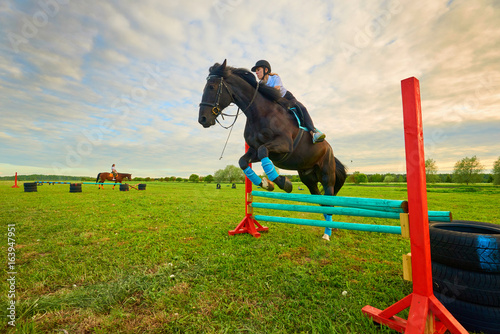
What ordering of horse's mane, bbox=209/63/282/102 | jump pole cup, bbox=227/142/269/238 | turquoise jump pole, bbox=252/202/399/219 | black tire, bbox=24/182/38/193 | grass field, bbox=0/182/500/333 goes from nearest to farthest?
1. grass field, bbox=0/182/500/333
2. turquoise jump pole, bbox=252/202/399/219
3. horse's mane, bbox=209/63/282/102
4. jump pole cup, bbox=227/142/269/238
5. black tire, bbox=24/182/38/193

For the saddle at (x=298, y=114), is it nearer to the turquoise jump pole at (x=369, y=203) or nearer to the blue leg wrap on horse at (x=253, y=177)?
the blue leg wrap on horse at (x=253, y=177)

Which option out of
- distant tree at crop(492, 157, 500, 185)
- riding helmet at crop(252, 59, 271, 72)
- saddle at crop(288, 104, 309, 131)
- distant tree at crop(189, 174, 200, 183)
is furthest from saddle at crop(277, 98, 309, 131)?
distant tree at crop(189, 174, 200, 183)

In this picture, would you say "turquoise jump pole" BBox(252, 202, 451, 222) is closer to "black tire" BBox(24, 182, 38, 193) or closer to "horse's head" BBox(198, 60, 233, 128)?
"horse's head" BBox(198, 60, 233, 128)

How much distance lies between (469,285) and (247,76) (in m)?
3.90

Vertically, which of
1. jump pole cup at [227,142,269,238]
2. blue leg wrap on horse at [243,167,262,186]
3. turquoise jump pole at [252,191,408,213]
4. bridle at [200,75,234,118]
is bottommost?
jump pole cup at [227,142,269,238]

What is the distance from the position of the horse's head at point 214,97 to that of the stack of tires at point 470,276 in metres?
3.19

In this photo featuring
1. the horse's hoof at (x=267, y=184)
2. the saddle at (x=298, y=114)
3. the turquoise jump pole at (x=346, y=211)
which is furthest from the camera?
the saddle at (x=298, y=114)

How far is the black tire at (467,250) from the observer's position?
180 centimetres

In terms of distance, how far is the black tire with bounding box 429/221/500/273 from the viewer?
1799 millimetres

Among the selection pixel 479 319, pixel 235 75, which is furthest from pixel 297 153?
pixel 479 319

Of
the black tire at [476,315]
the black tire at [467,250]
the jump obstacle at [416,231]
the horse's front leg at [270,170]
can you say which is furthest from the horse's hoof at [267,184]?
the black tire at [476,315]

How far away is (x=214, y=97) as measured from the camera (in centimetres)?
353

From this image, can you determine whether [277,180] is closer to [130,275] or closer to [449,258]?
[449,258]

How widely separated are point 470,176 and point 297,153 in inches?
2070
